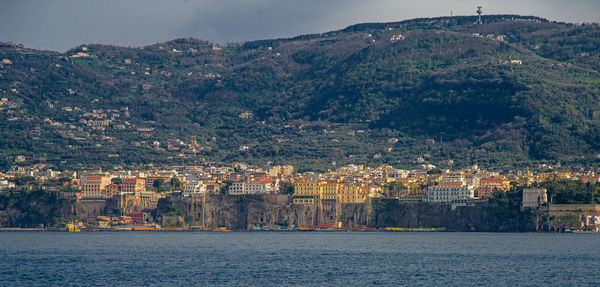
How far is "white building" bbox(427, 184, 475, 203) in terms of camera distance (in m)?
120

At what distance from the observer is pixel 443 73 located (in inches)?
7028

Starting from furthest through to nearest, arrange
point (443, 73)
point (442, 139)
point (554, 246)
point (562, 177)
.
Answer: point (443, 73) < point (442, 139) < point (562, 177) < point (554, 246)

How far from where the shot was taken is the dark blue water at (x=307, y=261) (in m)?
61.8

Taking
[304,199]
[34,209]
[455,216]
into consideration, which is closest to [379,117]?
[304,199]

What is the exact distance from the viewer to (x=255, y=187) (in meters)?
132

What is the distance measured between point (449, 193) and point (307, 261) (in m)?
50.7

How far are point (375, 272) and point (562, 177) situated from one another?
6417cm

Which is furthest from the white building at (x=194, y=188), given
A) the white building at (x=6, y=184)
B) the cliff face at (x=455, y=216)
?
the cliff face at (x=455, y=216)

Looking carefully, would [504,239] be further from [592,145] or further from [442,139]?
[442,139]

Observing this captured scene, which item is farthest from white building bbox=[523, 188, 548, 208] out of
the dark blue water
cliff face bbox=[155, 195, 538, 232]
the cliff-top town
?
the dark blue water

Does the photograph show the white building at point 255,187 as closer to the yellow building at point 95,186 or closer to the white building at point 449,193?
the yellow building at point 95,186

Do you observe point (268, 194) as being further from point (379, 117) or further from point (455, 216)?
point (379, 117)

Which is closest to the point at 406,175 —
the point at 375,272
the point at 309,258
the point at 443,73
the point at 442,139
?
the point at 442,139

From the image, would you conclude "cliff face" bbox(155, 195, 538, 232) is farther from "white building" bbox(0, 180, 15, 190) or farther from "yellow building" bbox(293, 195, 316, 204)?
"white building" bbox(0, 180, 15, 190)
